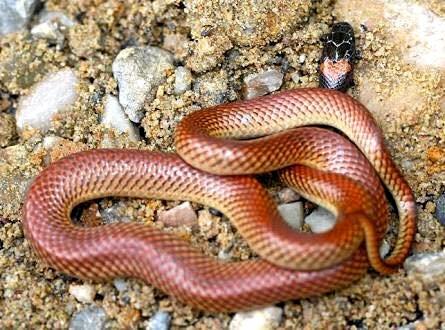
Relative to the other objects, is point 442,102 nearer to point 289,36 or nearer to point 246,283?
point 289,36

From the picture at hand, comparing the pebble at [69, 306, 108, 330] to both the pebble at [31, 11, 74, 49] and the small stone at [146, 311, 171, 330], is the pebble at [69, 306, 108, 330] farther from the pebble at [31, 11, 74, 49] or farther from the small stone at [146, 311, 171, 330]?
the pebble at [31, 11, 74, 49]

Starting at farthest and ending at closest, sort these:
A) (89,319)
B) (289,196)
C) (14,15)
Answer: (14,15), (289,196), (89,319)

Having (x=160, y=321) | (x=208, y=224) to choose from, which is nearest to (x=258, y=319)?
(x=160, y=321)

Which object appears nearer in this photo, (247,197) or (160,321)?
(160,321)

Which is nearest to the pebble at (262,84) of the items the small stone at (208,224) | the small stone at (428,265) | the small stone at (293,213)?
the small stone at (293,213)

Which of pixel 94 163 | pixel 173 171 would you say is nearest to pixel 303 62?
pixel 173 171

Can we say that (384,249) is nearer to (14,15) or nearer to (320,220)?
(320,220)
